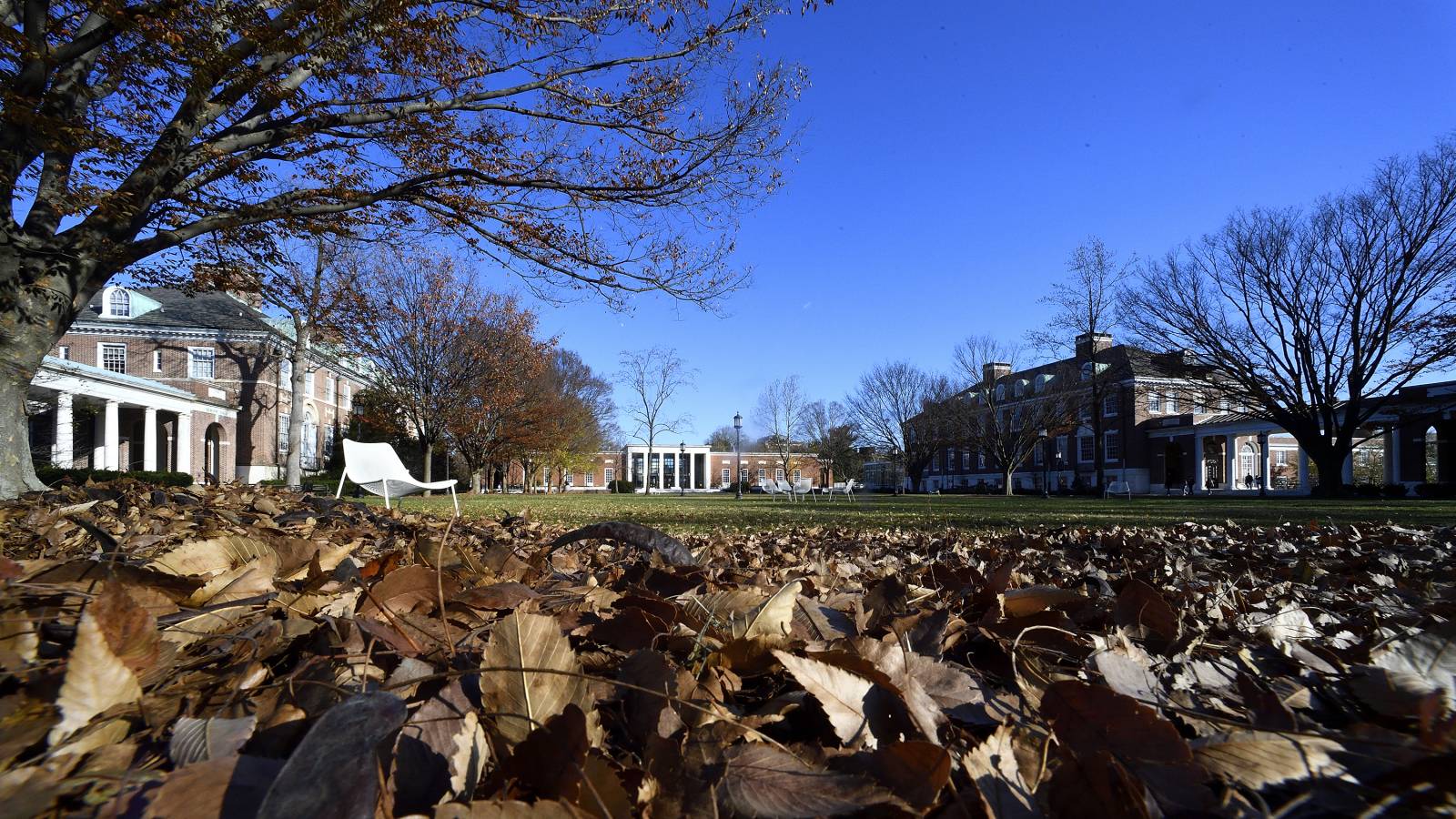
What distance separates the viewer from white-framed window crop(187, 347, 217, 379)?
124 ft

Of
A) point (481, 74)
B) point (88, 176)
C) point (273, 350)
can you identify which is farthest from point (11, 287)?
point (273, 350)

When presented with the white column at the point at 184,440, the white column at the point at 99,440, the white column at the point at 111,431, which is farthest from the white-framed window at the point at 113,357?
the white column at the point at 99,440

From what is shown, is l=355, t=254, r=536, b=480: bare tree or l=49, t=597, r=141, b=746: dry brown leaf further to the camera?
l=355, t=254, r=536, b=480: bare tree

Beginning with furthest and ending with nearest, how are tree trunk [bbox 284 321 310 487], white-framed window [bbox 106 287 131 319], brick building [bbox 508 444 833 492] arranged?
brick building [bbox 508 444 833 492], white-framed window [bbox 106 287 131 319], tree trunk [bbox 284 321 310 487]

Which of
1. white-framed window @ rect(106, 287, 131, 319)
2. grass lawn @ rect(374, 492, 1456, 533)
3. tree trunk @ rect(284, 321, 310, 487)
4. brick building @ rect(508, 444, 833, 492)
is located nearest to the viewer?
grass lawn @ rect(374, 492, 1456, 533)

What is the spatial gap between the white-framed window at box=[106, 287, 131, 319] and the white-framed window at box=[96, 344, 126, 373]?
1.69 m

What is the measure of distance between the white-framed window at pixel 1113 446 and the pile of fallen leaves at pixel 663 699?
59.3 meters

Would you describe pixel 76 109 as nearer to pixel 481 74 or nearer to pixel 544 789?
pixel 481 74

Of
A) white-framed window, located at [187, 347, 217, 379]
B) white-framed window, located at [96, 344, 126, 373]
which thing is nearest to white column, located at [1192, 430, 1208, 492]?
white-framed window, located at [187, 347, 217, 379]

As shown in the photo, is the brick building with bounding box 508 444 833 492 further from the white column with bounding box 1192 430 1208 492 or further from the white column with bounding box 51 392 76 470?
the white column with bounding box 51 392 76 470

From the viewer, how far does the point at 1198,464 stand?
165ft

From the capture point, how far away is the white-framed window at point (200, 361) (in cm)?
3769

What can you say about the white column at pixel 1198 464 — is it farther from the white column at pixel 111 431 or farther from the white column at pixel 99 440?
the white column at pixel 99 440

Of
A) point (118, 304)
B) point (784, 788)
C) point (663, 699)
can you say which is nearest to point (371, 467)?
point (663, 699)
